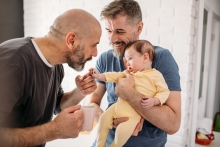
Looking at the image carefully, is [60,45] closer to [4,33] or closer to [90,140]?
[4,33]

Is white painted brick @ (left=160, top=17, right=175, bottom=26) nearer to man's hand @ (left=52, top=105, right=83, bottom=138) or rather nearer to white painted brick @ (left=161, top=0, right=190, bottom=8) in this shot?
white painted brick @ (left=161, top=0, right=190, bottom=8)

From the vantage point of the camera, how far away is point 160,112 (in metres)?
0.84

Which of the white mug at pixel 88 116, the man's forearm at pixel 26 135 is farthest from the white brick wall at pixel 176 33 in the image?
the man's forearm at pixel 26 135

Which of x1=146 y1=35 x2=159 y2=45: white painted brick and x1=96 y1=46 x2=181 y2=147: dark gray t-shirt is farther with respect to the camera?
x1=146 y1=35 x2=159 y2=45: white painted brick

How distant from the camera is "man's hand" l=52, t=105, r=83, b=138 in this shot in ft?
2.47

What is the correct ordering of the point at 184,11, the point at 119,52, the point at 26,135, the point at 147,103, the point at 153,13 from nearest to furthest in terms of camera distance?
the point at 26,135
the point at 147,103
the point at 119,52
the point at 184,11
the point at 153,13

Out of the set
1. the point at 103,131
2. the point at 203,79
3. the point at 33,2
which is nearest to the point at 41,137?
the point at 103,131

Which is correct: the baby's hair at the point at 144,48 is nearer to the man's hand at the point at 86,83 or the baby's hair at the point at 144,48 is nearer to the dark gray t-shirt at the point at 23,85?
the man's hand at the point at 86,83

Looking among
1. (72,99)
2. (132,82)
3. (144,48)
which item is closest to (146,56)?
(144,48)

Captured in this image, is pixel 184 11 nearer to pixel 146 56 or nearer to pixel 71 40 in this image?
pixel 146 56

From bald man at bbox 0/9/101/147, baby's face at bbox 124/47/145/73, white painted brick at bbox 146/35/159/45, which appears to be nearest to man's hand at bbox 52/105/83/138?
bald man at bbox 0/9/101/147

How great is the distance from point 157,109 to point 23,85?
548mm

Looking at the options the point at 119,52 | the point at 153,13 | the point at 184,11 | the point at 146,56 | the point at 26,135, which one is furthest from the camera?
the point at 153,13

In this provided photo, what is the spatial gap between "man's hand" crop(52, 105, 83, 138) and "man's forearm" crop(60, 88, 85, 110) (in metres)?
0.26
